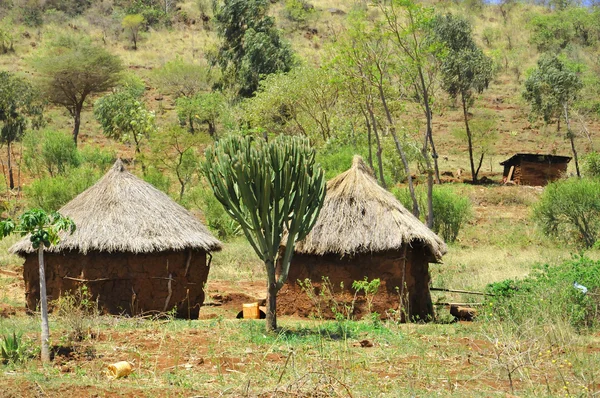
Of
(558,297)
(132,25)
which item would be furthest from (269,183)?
(132,25)

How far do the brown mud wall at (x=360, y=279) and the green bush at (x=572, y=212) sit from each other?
1206cm

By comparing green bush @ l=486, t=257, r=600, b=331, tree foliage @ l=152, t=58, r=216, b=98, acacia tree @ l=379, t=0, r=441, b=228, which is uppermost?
acacia tree @ l=379, t=0, r=441, b=228

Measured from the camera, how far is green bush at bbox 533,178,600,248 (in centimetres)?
2492

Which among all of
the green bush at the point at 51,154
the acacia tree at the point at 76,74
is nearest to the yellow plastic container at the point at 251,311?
the green bush at the point at 51,154

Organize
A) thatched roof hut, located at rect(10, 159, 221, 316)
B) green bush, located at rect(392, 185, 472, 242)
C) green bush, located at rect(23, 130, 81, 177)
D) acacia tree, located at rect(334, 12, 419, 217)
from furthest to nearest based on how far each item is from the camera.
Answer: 1. green bush, located at rect(23, 130, 81, 177)
2. green bush, located at rect(392, 185, 472, 242)
3. acacia tree, located at rect(334, 12, 419, 217)
4. thatched roof hut, located at rect(10, 159, 221, 316)

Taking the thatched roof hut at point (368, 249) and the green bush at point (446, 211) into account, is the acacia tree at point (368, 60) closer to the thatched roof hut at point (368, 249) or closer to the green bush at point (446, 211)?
the green bush at point (446, 211)

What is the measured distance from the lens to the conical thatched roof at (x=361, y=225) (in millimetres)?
13805

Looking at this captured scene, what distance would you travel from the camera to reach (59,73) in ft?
135

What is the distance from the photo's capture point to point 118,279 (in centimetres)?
1369

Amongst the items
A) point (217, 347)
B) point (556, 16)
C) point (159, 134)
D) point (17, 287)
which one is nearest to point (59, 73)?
point (159, 134)

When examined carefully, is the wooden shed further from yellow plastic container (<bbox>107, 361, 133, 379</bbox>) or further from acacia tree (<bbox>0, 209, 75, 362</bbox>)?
yellow plastic container (<bbox>107, 361, 133, 379</bbox>)

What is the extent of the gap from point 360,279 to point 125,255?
161 inches

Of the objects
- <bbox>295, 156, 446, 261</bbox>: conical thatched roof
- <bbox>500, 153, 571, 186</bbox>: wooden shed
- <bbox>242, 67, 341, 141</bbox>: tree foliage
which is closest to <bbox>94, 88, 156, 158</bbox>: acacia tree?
<bbox>242, 67, 341, 141</bbox>: tree foliage

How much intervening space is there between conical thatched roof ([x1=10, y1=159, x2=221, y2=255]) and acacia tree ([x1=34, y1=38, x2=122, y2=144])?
27306 millimetres
